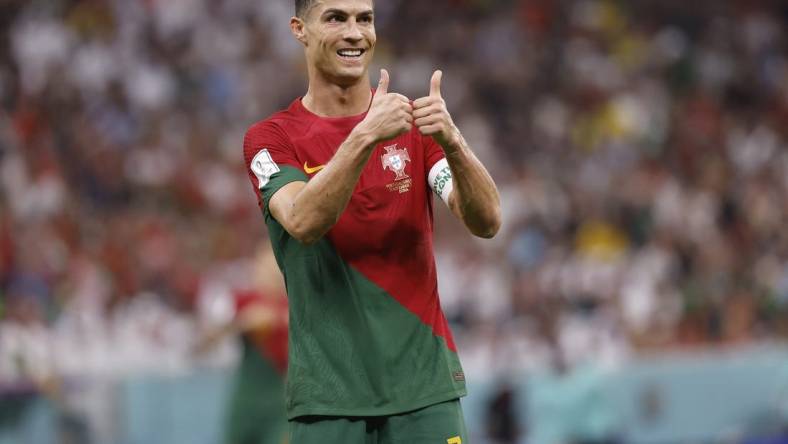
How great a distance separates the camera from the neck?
4965 millimetres

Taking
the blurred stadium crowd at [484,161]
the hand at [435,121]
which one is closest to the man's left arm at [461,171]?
the hand at [435,121]

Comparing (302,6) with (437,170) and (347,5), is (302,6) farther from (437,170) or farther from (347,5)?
(437,170)

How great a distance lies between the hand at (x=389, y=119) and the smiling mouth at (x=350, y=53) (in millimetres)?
427

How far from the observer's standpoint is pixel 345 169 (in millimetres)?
4453

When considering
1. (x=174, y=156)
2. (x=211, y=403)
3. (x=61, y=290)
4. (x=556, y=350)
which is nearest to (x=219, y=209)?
(x=174, y=156)

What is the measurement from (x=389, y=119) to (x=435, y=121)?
148 mm

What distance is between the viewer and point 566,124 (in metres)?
18.8

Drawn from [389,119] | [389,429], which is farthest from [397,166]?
[389,429]

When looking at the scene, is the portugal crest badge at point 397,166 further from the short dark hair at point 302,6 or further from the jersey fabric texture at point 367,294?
the short dark hair at point 302,6

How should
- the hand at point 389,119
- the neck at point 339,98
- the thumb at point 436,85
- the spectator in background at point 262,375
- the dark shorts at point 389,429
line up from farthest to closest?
the spectator in background at point 262,375 < the neck at point 339,98 < the dark shorts at point 389,429 < the thumb at point 436,85 < the hand at point 389,119

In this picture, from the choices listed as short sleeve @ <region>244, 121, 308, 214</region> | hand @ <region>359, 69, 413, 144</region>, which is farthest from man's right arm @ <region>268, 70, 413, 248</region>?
short sleeve @ <region>244, 121, 308, 214</region>

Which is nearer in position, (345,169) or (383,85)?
(345,169)

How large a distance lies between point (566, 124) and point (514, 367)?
6135 millimetres

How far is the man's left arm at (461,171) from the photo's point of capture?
448 cm
